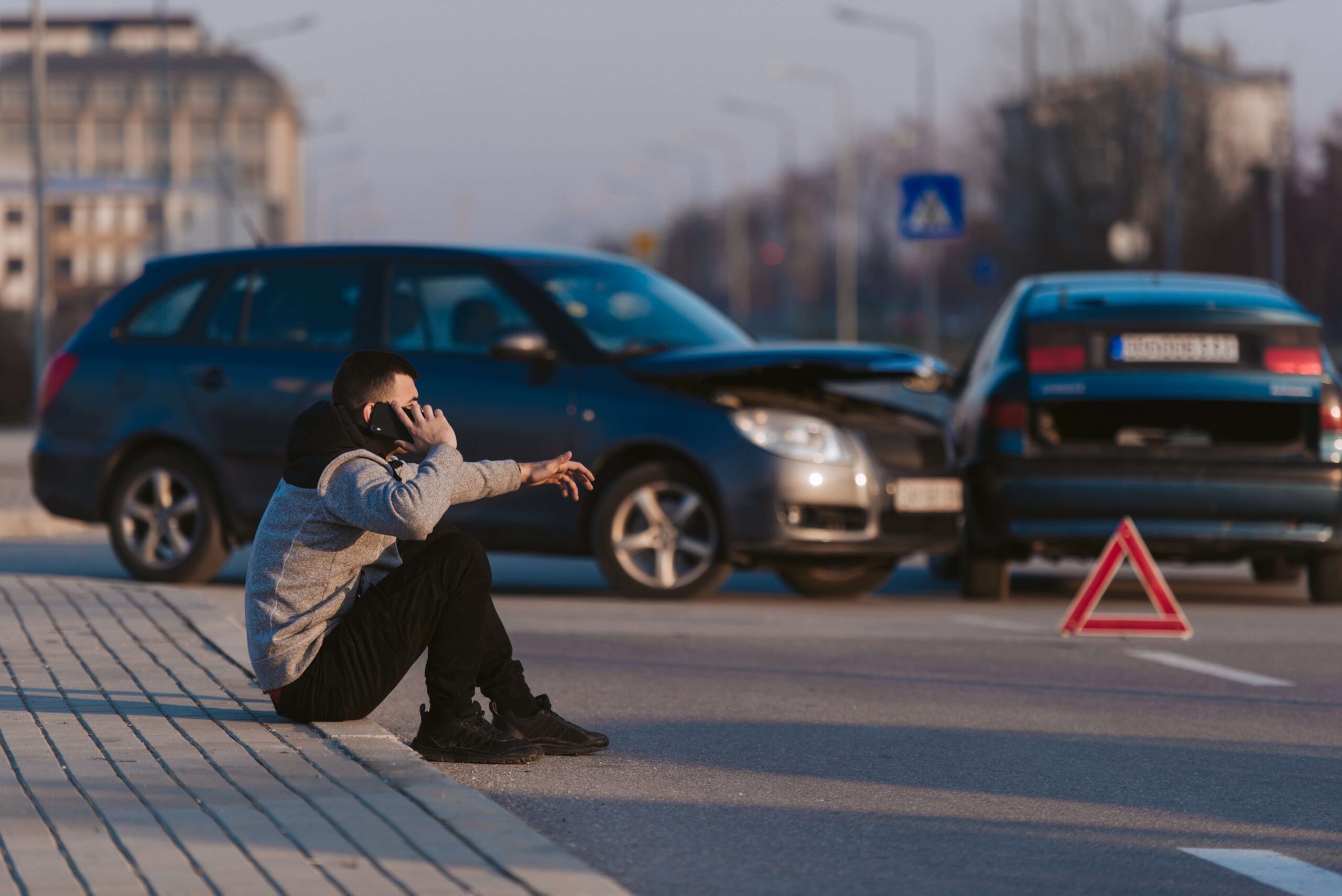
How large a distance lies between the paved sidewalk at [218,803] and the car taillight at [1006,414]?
4.50 meters

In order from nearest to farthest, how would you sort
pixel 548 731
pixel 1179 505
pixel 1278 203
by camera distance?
pixel 548 731, pixel 1179 505, pixel 1278 203

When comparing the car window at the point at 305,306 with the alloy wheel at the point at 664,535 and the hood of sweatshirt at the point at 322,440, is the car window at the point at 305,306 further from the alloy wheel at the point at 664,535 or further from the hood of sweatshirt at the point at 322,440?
the hood of sweatshirt at the point at 322,440

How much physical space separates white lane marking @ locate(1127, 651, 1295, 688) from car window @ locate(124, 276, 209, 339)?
5384mm

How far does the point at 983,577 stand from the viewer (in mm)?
11453

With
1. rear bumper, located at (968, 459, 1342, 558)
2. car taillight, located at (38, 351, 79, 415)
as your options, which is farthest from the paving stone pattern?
rear bumper, located at (968, 459, 1342, 558)

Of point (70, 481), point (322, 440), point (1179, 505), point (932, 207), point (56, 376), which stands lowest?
point (1179, 505)

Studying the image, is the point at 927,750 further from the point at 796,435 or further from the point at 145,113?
the point at 145,113

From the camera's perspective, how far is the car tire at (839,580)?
11.9 metres

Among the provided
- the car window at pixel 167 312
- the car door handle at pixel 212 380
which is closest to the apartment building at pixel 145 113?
the car window at pixel 167 312

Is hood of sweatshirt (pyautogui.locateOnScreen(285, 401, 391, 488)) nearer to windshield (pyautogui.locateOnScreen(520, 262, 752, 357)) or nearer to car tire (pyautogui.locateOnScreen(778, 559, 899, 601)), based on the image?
windshield (pyautogui.locateOnScreen(520, 262, 752, 357))

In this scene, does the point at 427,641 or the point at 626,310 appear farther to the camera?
the point at 626,310

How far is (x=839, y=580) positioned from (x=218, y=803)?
22.6ft

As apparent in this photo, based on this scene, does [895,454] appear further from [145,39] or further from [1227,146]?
[145,39]

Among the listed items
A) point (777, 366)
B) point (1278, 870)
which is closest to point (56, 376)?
point (777, 366)
